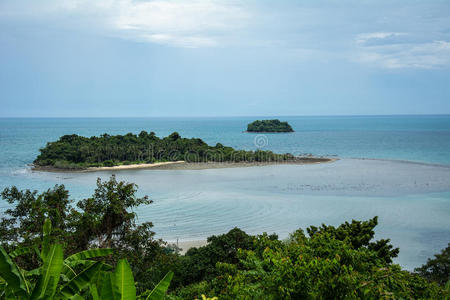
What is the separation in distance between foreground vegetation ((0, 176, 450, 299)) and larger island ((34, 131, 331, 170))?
3079 centimetres

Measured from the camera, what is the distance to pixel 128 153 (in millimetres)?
44031

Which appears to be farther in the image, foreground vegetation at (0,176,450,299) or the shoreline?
the shoreline

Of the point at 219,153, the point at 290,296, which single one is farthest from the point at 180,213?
the point at 219,153

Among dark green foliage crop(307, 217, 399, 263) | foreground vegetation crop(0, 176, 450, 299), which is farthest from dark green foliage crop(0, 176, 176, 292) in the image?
dark green foliage crop(307, 217, 399, 263)

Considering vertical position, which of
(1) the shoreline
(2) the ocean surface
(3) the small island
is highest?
(3) the small island

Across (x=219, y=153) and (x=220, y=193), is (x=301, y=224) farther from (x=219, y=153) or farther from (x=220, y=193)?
(x=219, y=153)

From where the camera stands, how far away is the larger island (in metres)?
40.4

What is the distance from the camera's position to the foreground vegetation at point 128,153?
4075 centimetres

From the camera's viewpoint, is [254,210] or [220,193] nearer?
[254,210]

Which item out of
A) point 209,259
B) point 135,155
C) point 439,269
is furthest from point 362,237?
point 135,155

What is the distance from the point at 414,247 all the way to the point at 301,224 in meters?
5.08

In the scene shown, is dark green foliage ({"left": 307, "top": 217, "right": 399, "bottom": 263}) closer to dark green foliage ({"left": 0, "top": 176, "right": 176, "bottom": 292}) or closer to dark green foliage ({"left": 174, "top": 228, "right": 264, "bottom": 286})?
dark green foliage ({"left": 174, "top": 228, "right": 264, "bottom": 286})

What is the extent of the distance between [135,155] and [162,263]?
36.0 m

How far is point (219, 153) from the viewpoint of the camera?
4466 centimetres
